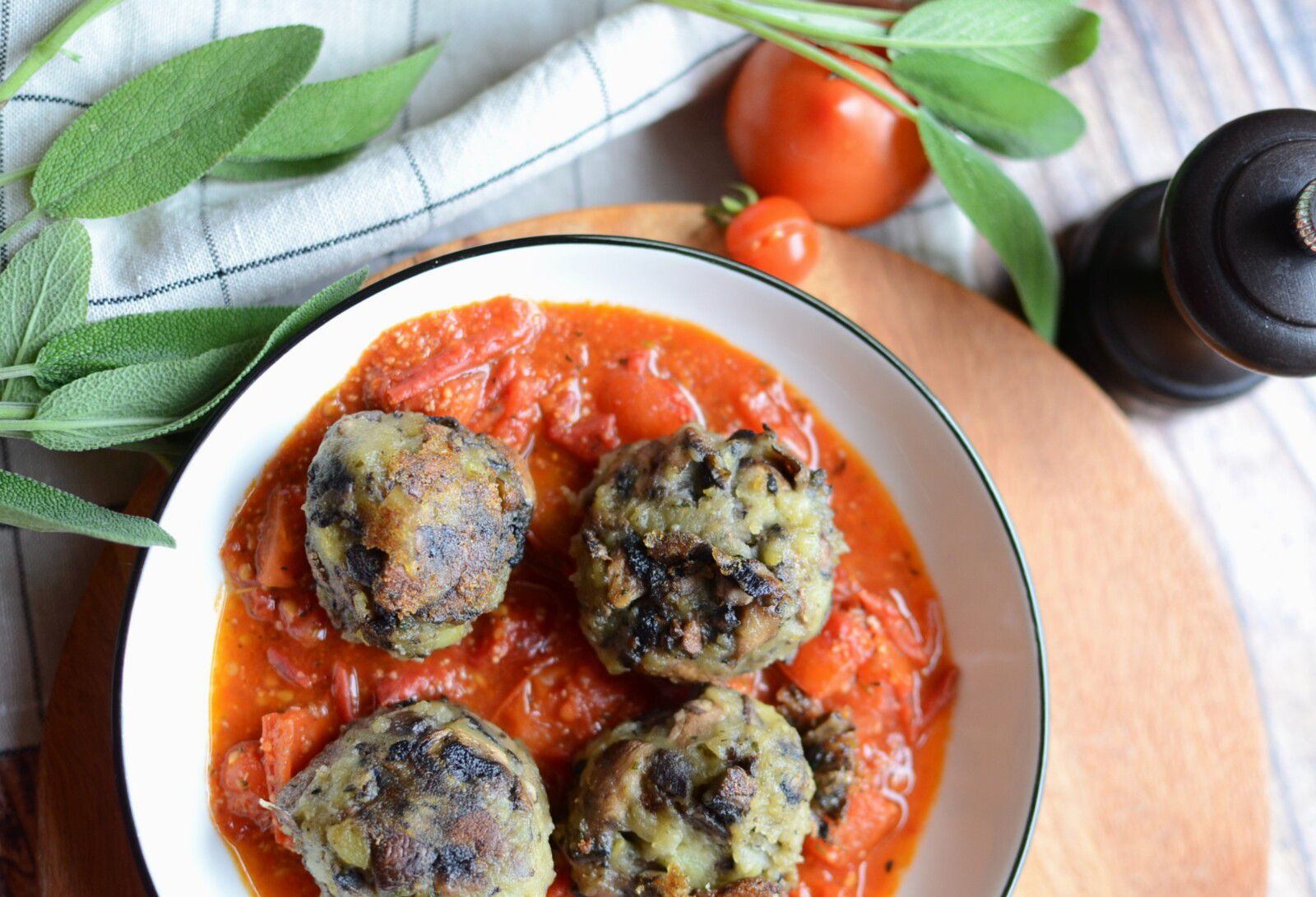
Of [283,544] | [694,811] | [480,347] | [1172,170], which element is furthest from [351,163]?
[1172,170]

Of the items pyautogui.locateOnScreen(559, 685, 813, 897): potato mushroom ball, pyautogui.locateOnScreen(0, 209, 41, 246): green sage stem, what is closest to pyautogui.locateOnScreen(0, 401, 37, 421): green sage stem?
pyautogui.locateOnScreen(0, 209, 41, 246): green sage stem

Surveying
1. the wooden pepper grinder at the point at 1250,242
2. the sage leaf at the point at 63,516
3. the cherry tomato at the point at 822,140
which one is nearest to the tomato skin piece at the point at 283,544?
the sage leaf at the point at 63,516

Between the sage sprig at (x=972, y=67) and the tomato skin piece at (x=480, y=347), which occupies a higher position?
the sage sprig at (x=972, y=67)

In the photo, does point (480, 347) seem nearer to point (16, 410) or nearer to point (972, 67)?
point (16, 410)

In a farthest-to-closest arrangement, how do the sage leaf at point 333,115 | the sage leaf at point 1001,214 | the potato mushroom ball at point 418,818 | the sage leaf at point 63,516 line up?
the sage leaf at point 1001,214 < the sage leaf at point 333,115 < the sage leaf at point 63,516 < the potato mushroom ball at point 418,818

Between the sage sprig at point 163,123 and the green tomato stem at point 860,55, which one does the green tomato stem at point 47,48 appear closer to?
the sage sprig at point 163,123
